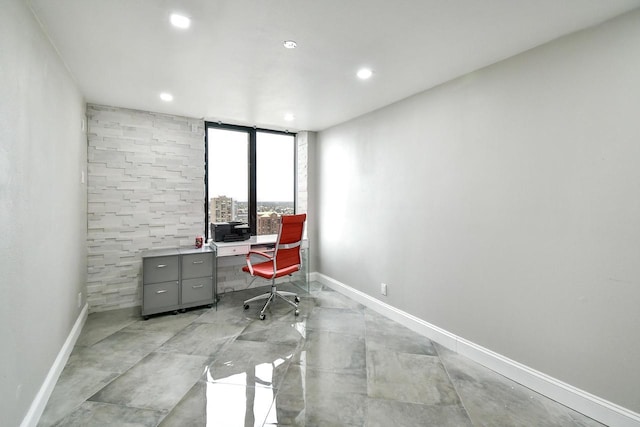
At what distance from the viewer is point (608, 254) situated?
5.81 feet

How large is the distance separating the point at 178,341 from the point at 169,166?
222 cm

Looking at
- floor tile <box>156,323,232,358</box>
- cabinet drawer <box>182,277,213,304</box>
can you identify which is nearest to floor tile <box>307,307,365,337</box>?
floor tile <box>156,323,232,358</box>

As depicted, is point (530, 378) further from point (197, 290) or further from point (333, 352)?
point (197, 290)

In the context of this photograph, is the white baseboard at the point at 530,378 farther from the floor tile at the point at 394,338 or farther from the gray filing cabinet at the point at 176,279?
the gray filing cabinet at the point at 176,279

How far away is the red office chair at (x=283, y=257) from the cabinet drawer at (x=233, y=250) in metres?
0.13

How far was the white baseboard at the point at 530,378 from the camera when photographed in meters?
1.73

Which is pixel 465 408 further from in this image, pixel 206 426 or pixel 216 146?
pixel 216 146

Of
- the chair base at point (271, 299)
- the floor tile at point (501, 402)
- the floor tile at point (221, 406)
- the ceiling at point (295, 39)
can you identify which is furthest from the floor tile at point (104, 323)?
the floor tile at point (501, 402)

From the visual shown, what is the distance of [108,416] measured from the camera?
1800 millimetres

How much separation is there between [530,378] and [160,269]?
11.9 ft

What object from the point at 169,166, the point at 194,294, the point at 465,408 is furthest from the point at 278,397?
the point at 169,166

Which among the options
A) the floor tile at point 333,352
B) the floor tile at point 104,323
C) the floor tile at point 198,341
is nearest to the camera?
the floor tile at point 333,352

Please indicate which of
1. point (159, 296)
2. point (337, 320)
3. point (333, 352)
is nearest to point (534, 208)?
point (333, 352)

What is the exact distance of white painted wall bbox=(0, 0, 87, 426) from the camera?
1.40 meters
